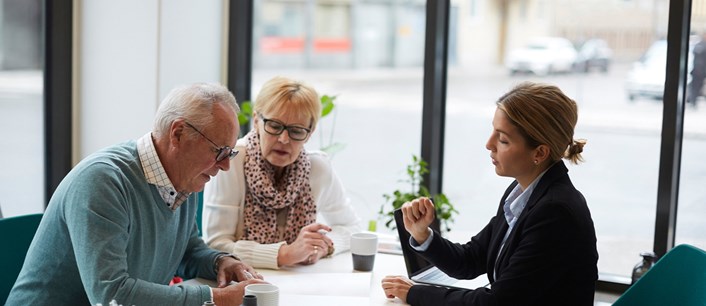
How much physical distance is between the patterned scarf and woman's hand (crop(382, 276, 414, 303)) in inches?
23.5

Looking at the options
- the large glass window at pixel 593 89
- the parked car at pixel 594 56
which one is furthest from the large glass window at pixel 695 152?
the parked car at pixel 594 56

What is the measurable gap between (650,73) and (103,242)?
2554 mm

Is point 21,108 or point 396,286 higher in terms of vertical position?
point 21,108

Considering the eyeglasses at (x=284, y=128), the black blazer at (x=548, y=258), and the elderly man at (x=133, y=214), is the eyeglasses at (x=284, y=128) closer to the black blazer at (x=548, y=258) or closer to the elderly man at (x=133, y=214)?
the elderly man at (x=133, y=214)

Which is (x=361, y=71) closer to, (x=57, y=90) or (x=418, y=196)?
(x=418, y=196)

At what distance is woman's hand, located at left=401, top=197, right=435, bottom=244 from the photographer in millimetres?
2549

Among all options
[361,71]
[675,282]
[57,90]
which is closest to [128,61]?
[57,90]

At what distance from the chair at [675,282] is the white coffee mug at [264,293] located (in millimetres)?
968

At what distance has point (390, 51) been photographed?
4.27 m

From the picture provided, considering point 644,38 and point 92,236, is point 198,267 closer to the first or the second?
point 92,236

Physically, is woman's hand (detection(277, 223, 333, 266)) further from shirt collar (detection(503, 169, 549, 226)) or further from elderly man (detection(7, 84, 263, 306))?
shirt collar (detection(503, 169, 549, 226))

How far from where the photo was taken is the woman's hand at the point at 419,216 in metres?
2.55

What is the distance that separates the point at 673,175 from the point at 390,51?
4.72 feet

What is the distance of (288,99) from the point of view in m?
2.99
